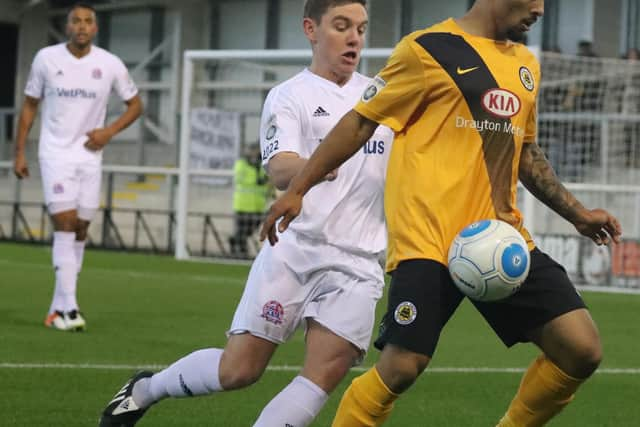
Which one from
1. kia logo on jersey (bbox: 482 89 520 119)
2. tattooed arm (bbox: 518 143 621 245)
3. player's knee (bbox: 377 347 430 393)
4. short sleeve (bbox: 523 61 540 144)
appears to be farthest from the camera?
tattooed arm (bbox: 518 143 621 245)

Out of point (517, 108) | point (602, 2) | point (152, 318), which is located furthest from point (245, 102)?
point (517, 108)

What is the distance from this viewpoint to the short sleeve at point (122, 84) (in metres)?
11.8

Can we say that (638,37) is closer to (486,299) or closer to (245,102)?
(245,102)

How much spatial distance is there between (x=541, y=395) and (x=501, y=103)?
1144mm

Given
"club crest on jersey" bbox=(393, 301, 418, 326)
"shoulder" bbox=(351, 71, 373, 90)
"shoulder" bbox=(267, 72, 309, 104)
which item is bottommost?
"club crest on jersey" bbox=(393, 301, 418, 326)

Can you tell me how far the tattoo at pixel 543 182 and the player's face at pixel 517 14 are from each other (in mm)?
591

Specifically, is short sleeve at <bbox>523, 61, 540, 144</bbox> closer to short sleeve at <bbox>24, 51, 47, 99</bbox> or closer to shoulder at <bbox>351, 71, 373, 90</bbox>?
shoulder at <bbox>351, 71, 373, 90</bbox>

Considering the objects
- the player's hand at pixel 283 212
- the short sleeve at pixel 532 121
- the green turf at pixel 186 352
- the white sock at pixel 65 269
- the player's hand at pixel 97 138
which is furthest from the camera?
the player's hand at pixel 97 138

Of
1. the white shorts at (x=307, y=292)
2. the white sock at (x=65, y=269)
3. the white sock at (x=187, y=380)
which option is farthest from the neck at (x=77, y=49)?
the white shorts at (x=307, y=292)

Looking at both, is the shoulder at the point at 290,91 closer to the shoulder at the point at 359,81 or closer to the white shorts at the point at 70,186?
the shoulder at the point at 359,81

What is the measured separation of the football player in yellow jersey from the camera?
5398mm

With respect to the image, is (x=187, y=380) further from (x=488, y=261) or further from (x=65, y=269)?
(x=65, y=269)

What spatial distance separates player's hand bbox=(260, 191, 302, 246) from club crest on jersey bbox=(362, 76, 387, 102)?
0.48 metres

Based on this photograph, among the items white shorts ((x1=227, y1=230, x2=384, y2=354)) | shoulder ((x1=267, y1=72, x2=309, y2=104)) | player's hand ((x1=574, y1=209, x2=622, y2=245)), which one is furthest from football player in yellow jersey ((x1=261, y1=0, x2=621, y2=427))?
shoulder ((x1=267, y1=72, x2=309, y2=104))
